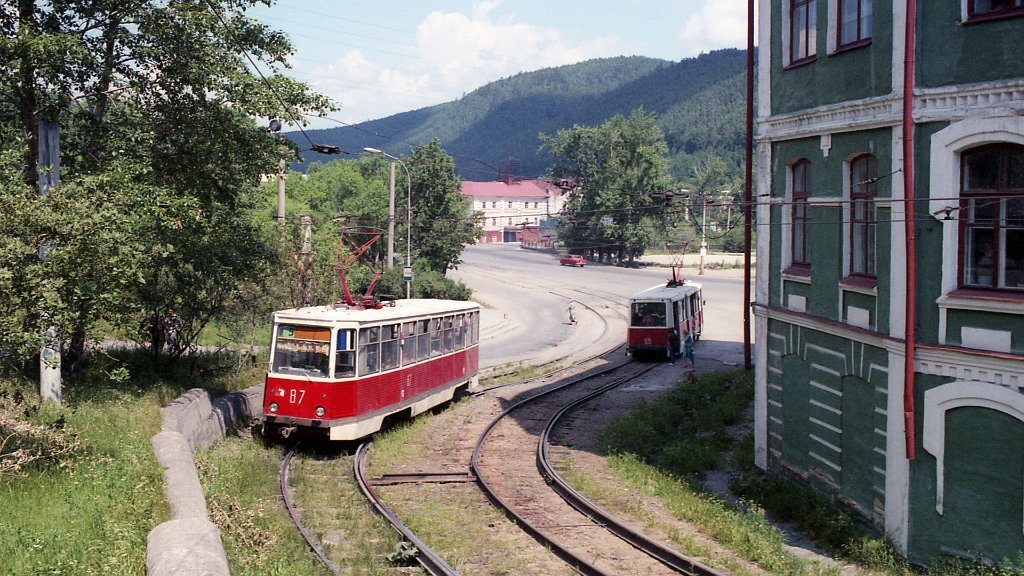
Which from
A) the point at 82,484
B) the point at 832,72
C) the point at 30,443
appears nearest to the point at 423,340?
the point at 30,443

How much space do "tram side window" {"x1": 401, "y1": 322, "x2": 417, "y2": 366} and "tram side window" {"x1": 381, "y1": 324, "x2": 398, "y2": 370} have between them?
0.38m

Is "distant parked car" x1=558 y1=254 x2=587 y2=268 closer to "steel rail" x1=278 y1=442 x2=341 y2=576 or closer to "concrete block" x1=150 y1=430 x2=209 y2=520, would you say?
"steel rail" x1=278 y1=442 x2=341 y2=576

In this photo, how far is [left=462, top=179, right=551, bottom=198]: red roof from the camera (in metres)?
152

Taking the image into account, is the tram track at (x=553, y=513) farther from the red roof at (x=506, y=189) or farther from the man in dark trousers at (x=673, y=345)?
the red roof at (x=506, y=189)

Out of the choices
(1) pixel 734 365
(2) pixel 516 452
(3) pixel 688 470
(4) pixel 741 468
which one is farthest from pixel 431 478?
(1) pixel 734 365

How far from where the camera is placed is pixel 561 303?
206ft

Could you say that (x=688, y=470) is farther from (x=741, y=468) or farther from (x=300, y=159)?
(x=300, y=159)

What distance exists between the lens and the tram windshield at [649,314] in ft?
114

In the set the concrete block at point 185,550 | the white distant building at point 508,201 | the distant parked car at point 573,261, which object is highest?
the white distant building at point 508,201

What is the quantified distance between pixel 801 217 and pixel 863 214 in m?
2.12

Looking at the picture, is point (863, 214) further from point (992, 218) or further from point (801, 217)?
point (992, 218)

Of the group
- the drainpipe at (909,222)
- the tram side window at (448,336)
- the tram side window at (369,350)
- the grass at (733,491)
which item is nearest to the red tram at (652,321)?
the grass at (733,491)

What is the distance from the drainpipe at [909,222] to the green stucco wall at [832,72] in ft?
1.82

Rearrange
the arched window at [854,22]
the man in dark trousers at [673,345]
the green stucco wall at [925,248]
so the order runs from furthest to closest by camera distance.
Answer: the man in dark trousers at [673,345] → the arched window at [854,22] → the green stucco wall at [925,248]
